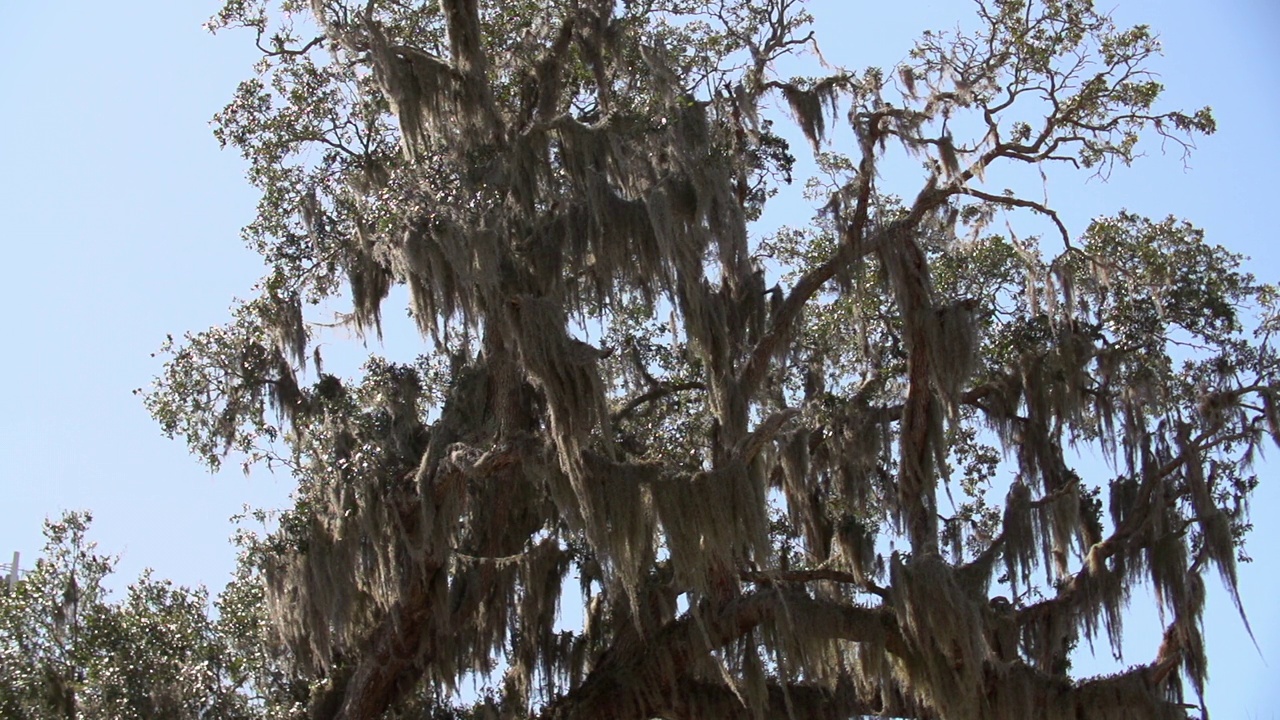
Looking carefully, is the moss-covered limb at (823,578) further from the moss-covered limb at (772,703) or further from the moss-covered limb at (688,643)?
the moss-covered limb at (772,703)

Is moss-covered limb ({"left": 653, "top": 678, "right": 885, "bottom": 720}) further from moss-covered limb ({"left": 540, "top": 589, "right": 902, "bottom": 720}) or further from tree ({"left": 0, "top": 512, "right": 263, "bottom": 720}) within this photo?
tree ({"left": 0, "top": 512, "right": 263, "bottom": 720})

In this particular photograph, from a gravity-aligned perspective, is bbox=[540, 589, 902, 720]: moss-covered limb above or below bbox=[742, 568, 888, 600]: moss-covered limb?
Result: below

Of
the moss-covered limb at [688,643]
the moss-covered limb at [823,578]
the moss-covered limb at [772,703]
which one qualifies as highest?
the moss-covered limb at [823,578]

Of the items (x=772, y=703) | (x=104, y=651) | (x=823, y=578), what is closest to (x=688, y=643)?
(x=772, y=703)

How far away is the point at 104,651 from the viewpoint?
12070 millimetres

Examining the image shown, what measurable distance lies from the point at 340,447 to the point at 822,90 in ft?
17.0

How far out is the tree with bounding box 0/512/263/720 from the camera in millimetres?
11711

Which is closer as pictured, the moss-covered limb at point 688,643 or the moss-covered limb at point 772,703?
the moss-covered limb at point 688,643

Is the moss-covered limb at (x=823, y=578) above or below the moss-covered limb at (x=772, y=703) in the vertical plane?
above

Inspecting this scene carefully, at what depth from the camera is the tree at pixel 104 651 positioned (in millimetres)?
11711

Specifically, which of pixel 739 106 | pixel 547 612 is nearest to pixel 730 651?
pixel 547 612

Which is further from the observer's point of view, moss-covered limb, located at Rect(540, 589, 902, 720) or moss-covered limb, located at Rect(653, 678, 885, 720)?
moss-covered limb, located at Rect(653, 678, 885, 720)

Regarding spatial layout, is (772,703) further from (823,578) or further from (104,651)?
(104,651)

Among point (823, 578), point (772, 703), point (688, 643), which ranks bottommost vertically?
point (772, 703)
